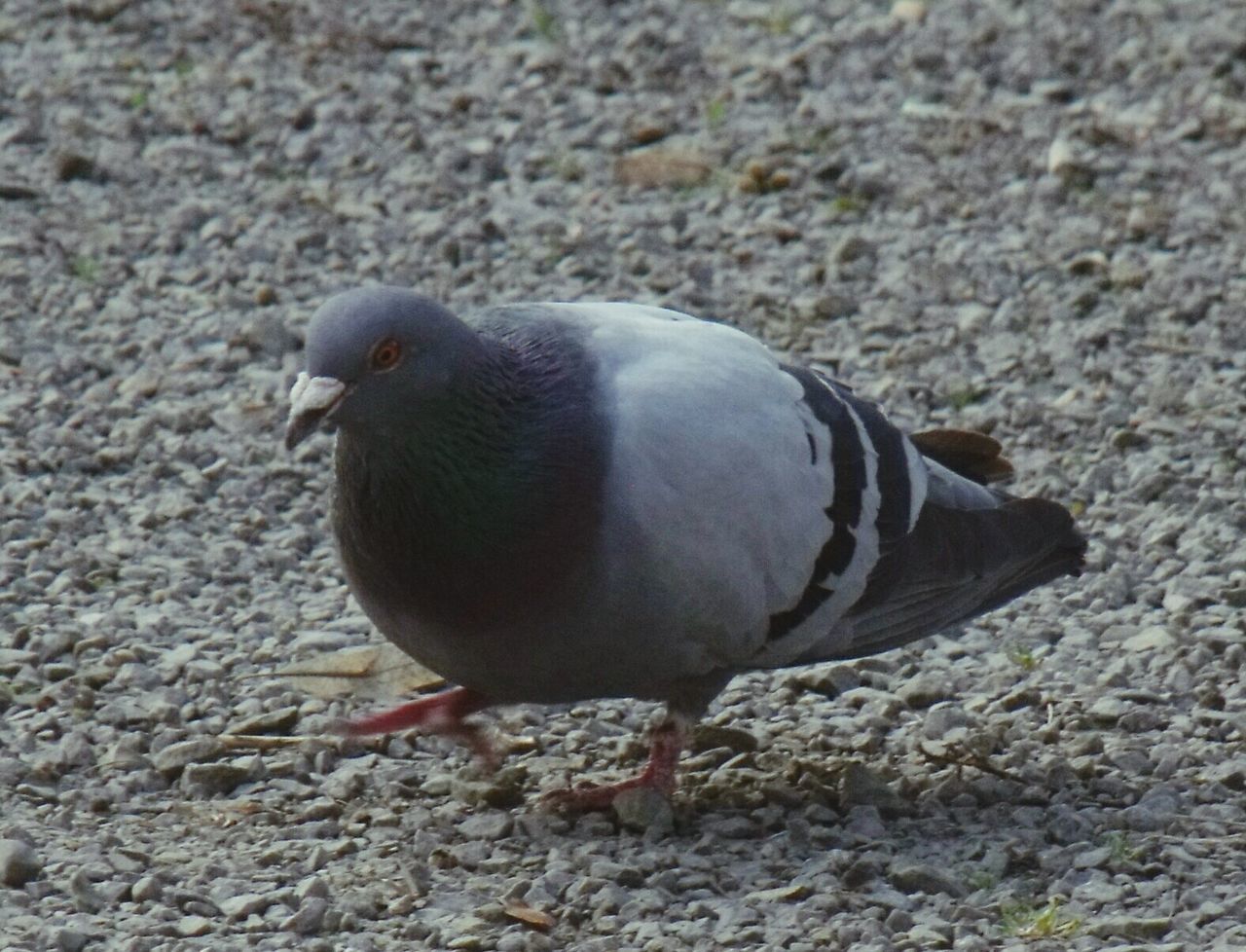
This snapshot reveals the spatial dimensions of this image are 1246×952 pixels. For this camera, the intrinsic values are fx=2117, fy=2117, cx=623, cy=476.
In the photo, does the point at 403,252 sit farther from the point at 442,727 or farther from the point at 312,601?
the point at 442,727

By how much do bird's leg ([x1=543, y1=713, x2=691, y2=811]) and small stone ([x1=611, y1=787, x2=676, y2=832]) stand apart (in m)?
0.02

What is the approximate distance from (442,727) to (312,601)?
3.23 ft

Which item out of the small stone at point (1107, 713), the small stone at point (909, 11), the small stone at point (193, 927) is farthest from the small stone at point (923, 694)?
the small stone at point (909, 11)

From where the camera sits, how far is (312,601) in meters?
5.66

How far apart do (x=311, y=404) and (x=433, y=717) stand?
3.13 ft

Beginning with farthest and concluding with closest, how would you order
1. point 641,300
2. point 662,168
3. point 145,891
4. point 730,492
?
point 662,168, point 641,300, point 730,492, point 145,891

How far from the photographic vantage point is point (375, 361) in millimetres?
4254

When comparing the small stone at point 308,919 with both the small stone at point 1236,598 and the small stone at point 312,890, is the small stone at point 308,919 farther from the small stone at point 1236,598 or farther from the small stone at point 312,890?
the small stone at point 1236,598

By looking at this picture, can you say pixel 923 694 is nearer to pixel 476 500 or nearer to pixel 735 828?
pixel 735 828

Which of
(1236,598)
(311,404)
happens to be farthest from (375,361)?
(1236,598)

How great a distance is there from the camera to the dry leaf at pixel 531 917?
4.08 metres

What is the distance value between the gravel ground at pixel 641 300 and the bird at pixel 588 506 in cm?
37

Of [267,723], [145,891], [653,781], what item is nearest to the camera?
[145,891]

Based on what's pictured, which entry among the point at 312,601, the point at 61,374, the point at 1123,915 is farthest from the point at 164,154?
the point at 1123,915
